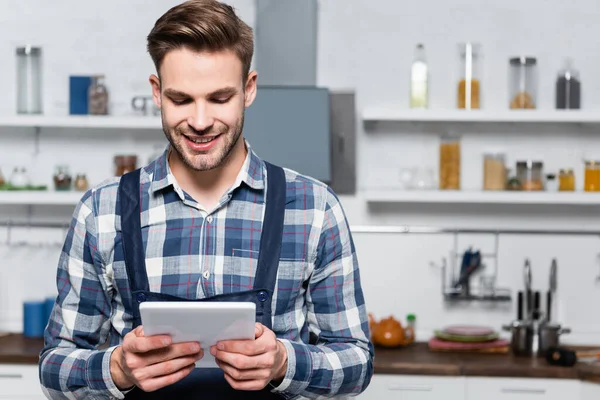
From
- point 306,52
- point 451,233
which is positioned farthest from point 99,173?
point 451,233

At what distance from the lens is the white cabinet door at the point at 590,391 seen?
124 inches

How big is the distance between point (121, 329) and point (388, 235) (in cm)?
238

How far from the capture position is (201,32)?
59.2 inches

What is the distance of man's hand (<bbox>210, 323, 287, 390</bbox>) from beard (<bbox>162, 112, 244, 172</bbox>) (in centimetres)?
30

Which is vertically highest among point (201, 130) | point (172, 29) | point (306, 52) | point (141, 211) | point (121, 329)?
point (306, 52)

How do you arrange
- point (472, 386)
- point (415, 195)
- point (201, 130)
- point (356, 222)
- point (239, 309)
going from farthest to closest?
1. point (356, 222)
2. point (415, 195)
3. point (472, 386)
4. point (201, 130)
5. point (239, 309)

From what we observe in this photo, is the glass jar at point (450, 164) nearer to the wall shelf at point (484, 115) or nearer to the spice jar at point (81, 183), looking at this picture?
the wall shelf at point (484, 115)

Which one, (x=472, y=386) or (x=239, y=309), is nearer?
(x=239, y=309)

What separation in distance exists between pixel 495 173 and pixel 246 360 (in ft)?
8.37

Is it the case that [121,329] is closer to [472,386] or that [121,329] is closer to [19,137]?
[472,386]

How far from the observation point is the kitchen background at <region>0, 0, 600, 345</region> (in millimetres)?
3828

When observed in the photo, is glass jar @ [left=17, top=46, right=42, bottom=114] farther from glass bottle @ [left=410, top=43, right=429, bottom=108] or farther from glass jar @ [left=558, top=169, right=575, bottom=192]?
glass jar @ [left=558, top=169, right=575, bottom=192]

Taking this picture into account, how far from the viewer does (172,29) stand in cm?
151

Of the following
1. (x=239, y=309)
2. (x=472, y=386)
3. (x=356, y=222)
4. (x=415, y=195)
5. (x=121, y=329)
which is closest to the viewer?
(x=239, y=309)
